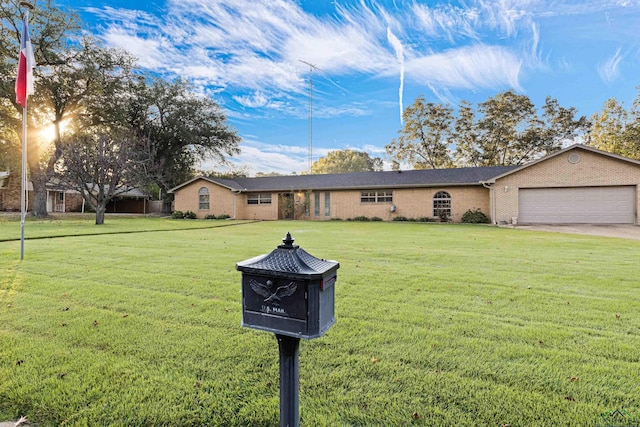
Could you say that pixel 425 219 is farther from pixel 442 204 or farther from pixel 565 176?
pixel 565 176

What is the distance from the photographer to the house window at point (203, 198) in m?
25.9

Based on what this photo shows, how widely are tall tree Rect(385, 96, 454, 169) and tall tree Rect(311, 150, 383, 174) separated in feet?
57.1

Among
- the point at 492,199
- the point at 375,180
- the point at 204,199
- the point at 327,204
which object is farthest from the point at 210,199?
the point at 492,199

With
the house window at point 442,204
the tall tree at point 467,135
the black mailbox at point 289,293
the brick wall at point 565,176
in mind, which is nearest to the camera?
the black mailbox at point 289,293

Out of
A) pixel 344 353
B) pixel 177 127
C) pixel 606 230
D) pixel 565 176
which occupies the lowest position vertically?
pixel 344 353

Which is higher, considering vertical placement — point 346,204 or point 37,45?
point 37,45

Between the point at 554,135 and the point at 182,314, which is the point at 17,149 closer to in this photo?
the point at 182,314

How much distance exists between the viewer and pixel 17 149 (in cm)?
2453

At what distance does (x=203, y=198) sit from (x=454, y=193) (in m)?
18.1

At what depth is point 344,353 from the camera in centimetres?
258

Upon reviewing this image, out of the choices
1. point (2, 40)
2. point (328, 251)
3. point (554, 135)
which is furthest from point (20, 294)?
point (554, 135)

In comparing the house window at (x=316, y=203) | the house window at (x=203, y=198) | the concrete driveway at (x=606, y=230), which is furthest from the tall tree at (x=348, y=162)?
the concrete driveway at (x=606, y=230)

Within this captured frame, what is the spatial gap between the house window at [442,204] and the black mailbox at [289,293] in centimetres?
2027

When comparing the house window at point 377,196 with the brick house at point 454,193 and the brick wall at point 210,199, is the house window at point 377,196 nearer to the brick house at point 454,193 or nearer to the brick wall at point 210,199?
the brick house at point 454,193
